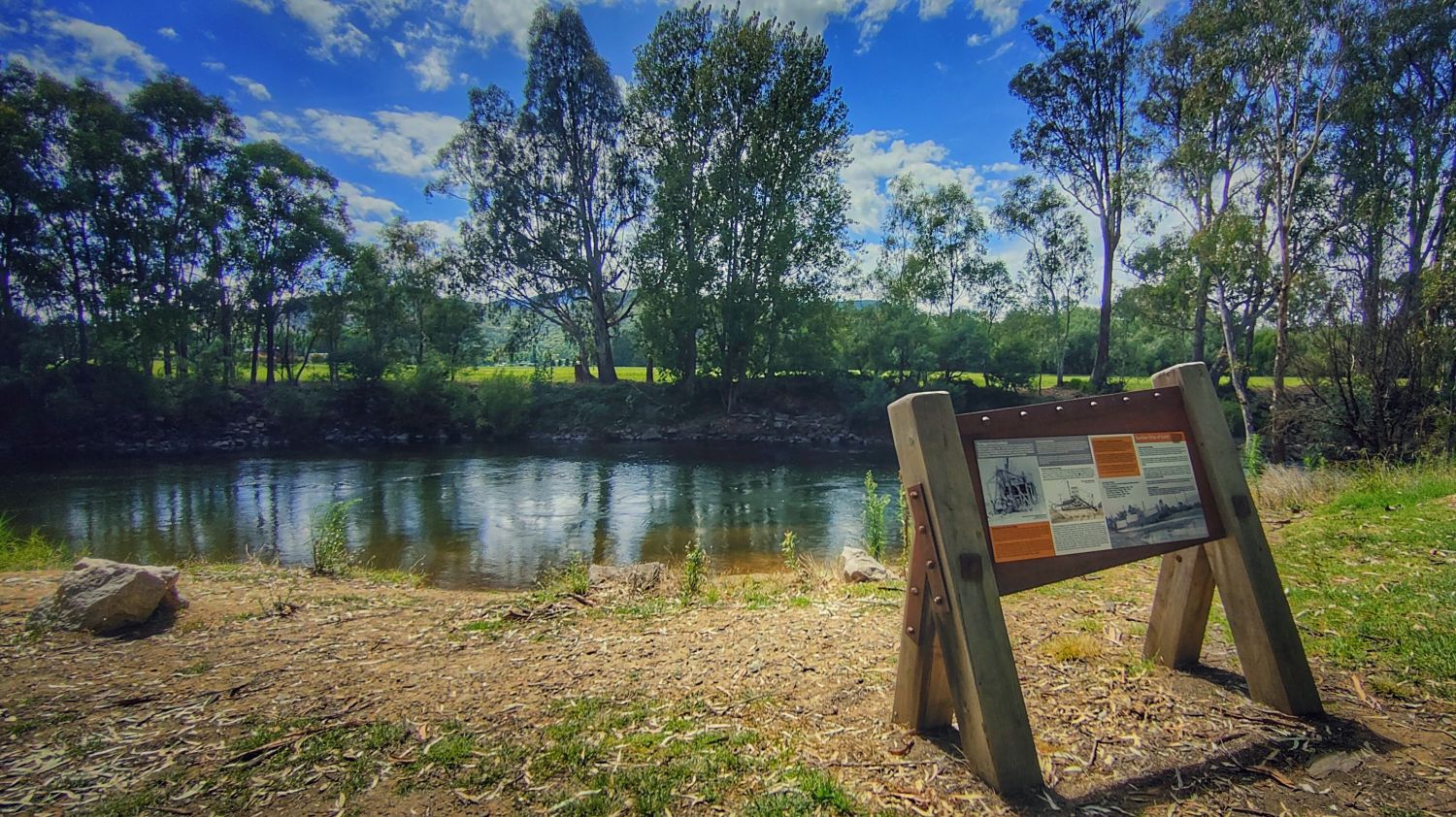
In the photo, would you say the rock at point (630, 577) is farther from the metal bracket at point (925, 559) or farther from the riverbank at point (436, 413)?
the riverbank at point (436, 413)

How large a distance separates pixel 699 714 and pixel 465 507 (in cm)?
1436

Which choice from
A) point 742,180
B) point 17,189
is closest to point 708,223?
point 742,180

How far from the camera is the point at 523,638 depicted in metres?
4.77

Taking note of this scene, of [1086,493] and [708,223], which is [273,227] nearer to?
[708,223]

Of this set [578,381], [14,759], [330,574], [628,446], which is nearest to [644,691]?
[14,759]

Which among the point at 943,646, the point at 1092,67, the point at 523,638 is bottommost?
the point at 523,638

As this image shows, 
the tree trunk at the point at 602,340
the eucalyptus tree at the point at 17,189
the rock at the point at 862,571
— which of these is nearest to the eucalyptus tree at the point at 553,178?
the tree trunk at the point at 602,340

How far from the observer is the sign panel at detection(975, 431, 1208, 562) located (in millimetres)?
2688

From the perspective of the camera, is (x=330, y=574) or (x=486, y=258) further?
(x=486, y=258)

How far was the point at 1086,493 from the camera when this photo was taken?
2.80 metres

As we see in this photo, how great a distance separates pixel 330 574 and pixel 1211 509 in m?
9.79

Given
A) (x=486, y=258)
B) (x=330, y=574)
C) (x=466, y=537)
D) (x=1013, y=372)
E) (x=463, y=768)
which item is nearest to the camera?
(x=463, y=768)

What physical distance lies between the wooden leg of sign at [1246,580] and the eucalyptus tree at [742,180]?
88.7ft

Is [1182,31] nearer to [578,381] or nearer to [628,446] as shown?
[628,446]
